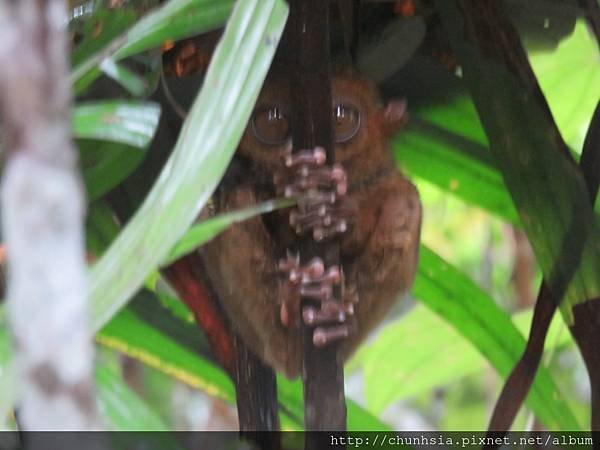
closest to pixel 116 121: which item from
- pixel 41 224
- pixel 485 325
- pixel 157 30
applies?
pixel 157 30

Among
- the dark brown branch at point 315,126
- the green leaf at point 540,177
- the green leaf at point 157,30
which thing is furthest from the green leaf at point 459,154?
the green leaf at point 157,30

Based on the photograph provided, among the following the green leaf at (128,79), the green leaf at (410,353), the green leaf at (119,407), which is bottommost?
the green leaf at (410,353)

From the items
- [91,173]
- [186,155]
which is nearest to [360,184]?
[91,173]

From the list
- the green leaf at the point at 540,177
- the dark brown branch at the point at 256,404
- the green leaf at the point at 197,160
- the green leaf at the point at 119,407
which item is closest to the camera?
the green leaf at the point at 197,160

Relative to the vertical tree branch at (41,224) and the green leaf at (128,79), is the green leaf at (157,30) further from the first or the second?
the vertical tree branch at (41,224)

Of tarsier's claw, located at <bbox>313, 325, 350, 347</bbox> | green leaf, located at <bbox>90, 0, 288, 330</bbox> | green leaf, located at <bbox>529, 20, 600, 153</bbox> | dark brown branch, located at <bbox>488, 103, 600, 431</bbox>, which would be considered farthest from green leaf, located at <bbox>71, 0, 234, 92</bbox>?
green leaf, located at <bbox>529, 20, 600, 153</bbox>

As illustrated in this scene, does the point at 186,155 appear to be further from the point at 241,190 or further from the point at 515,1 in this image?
the point at 515,1

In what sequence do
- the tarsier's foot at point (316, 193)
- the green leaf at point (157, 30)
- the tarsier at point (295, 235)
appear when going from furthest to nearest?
the tarsier at point (295, 235) → the tarsier's foot at point (316, 193) → the green leaf at point (157, 30)
